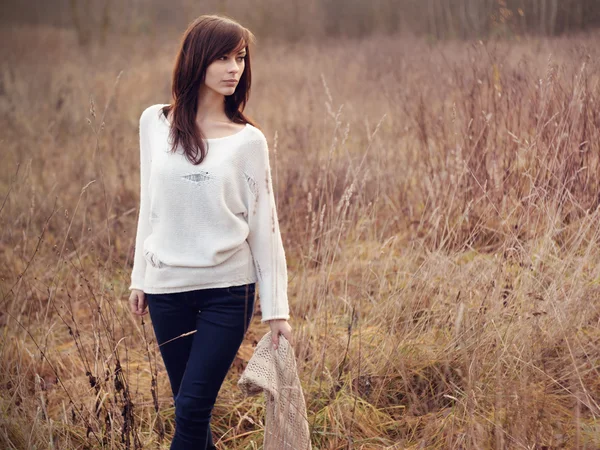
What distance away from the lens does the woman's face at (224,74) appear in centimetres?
200

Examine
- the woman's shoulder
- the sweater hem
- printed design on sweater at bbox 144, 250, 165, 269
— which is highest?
the woman's shoulder

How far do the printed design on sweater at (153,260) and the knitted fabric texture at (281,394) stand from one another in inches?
15.3

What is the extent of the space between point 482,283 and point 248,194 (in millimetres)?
1278

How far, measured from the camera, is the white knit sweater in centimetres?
193

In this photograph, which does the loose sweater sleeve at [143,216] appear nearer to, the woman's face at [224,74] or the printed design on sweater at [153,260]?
the printed design on sweater at [153,260]

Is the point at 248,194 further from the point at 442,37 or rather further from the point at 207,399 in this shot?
the point at 442,37

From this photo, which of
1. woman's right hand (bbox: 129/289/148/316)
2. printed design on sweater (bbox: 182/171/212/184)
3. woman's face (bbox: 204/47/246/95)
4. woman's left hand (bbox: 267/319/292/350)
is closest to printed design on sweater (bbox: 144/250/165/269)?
woman's right hand (bbox: 129/289/148/316)

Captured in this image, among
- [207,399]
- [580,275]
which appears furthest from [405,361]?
[207,399]

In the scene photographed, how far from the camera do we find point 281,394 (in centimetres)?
200

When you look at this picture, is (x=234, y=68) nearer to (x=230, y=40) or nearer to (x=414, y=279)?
(x=230, y=40)

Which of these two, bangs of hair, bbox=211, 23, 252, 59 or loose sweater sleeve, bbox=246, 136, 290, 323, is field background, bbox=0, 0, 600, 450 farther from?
bangs of hair, bbox=211, 23, 252, 59

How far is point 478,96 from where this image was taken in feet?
12.3

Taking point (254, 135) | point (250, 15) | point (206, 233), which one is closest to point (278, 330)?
point (206, 233)

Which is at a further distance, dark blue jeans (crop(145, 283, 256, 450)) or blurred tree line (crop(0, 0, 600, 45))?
blurred tree line (crop(0, 0, 600, 45))
